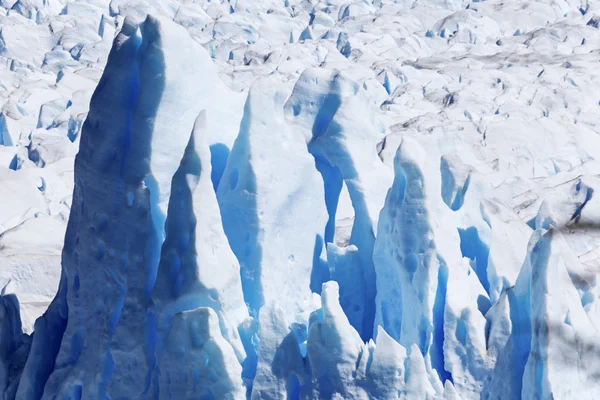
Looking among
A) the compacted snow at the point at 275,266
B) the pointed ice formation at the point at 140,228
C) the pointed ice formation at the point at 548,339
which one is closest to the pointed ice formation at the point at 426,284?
the compacted snow at the point at 275,266

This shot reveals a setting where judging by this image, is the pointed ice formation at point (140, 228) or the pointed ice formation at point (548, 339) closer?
the pointed ice formation at point (548, 339)

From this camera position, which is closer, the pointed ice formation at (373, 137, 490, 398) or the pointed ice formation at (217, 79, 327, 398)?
the pointed ice formation at (373, 137, 490, 398)

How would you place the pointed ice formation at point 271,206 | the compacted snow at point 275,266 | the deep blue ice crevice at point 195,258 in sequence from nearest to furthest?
the compacted snow at point 275,266 < the deep blue ice crevice at point 195,258 < the pointed ice formation at point 271,206

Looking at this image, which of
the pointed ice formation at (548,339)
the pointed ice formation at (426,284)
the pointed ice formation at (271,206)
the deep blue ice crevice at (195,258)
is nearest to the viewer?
the pointed ice formation at (548,339)

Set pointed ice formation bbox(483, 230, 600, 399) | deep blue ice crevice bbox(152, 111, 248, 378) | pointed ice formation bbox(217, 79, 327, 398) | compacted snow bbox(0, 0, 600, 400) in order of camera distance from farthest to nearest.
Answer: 1. pointed ice formation bbox(217, 79, 327, 398)
2. deep blue ice crevice bbox(152, 111, 248, 378)
3. compacted snow bbox(0, 0, 600, 400)
4. pointed ice formation bbox(483, 230, 600, 399)

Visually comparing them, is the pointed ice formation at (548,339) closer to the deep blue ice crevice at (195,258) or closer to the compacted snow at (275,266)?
the compacted snow at (275,266)

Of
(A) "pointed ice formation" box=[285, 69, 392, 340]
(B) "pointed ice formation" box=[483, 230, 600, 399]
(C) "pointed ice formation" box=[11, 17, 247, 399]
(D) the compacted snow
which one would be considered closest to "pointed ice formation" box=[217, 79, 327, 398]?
(D) the compacted snow

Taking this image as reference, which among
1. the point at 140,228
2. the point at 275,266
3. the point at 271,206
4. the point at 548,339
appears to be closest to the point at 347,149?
the point at 271,206

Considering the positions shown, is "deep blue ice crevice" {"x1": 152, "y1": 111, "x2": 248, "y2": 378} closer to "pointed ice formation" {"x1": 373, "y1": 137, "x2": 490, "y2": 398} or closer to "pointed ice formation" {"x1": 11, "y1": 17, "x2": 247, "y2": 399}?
"pointed ice formation" {"x1": 11, "y1": 17, "x2": 247, "y2": 399}

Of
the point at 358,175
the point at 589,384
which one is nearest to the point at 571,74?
the point at 358,175

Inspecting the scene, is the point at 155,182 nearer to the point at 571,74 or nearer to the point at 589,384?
the point at 589,384

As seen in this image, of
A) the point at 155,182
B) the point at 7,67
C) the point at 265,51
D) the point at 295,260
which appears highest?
the point at 155,182
